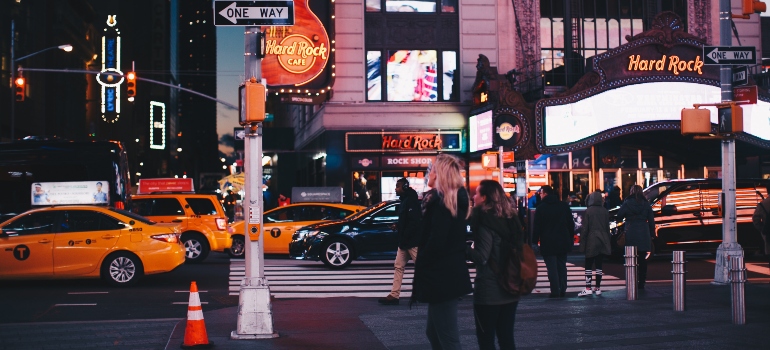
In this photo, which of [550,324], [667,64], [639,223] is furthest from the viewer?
[667,64]

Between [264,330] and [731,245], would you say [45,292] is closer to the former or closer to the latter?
[264,330]

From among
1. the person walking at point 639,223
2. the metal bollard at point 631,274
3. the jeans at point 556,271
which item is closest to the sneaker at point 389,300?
the jeans at point 556,271

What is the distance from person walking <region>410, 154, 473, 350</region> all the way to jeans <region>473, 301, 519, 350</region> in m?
0.30

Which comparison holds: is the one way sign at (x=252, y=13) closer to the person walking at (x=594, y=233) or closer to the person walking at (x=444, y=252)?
the person walking at (x=444, y=252)

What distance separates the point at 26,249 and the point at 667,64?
900 inches

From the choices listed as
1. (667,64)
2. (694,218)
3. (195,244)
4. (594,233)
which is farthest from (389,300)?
(667,64)

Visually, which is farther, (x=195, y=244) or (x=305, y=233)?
(x=195, y=244)

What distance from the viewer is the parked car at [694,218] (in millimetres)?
23156

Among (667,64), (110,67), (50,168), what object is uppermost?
(110,67)

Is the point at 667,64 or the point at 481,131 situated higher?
the point at 667,64

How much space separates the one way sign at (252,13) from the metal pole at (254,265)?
0.71ft

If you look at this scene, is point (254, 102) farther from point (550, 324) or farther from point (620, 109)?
point (620, 109)

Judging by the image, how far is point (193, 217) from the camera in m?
24.7

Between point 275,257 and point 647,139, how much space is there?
17721mm
